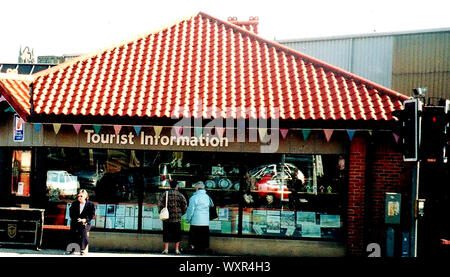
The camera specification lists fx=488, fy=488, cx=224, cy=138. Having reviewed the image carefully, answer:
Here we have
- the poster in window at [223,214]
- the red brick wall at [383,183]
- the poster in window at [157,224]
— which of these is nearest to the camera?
the red brick wall at [383,183]

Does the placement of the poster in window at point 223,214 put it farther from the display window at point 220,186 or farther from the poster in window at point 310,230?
the poster in window at point 310,230

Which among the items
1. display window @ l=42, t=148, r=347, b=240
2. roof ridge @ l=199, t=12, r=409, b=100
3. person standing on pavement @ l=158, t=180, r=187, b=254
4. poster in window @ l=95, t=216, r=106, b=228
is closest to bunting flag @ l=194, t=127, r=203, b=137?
display window @ l=42, t=148, r=347, b=240

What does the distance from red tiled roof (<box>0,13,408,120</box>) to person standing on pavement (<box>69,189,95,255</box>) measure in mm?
2081

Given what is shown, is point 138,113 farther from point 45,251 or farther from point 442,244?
point 442,244

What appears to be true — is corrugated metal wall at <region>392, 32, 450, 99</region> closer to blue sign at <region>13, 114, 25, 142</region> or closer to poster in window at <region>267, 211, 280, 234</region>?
poster in window at <region>267, 211, 280, 234</region>

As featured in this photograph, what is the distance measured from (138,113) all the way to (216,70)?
2.75 meters

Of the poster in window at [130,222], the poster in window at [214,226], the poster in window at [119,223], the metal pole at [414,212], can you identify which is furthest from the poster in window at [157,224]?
the metal pole at [414,212]

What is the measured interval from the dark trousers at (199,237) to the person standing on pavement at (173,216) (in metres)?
0.34

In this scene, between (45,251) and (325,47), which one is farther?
(325,47)

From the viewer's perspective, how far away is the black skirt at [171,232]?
1166 cm

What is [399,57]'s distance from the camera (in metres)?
21.0

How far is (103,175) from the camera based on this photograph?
1263 centimetres

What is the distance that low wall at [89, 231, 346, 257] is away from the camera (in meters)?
11.8
